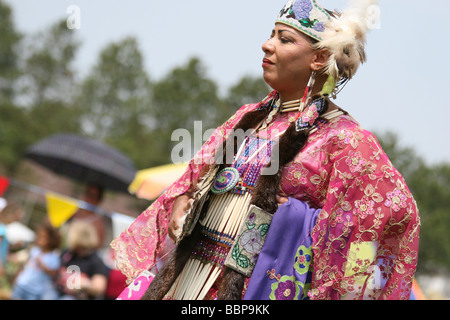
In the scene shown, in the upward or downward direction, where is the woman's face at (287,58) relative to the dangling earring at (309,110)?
upward

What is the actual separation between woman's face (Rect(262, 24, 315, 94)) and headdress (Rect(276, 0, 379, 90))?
0.04 m

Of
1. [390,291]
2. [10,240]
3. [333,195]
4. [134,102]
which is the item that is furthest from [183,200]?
[134,102]

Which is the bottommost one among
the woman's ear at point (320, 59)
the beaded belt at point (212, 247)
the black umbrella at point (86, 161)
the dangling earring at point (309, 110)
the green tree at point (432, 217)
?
the green tree at point (432, 217)

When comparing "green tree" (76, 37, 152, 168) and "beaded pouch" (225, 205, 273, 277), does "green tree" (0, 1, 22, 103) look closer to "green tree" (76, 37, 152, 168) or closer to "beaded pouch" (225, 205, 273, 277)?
"green tree" (76, 37, 152, 168)

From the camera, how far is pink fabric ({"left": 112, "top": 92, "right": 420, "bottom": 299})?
2.29 metres

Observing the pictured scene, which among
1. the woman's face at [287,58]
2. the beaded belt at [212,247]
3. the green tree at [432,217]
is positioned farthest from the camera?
the green tree at [432,217]

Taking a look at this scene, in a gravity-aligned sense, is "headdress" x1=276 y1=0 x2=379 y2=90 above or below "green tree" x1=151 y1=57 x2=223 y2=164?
above

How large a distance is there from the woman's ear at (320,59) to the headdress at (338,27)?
0.8 inches

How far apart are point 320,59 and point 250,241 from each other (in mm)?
878

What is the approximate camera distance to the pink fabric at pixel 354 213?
7.53 feet

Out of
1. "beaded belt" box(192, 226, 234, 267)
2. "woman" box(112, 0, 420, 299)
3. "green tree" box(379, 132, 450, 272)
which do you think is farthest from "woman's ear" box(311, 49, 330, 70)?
"green tree" box(379, 132, 450, 272)

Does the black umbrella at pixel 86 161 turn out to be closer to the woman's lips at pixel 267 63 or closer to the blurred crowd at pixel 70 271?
the blurred crowd at pixel 70 271

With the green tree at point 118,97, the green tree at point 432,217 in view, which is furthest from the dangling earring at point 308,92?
the green tree at point 118,97

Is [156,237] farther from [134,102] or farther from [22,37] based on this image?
[22,37]
